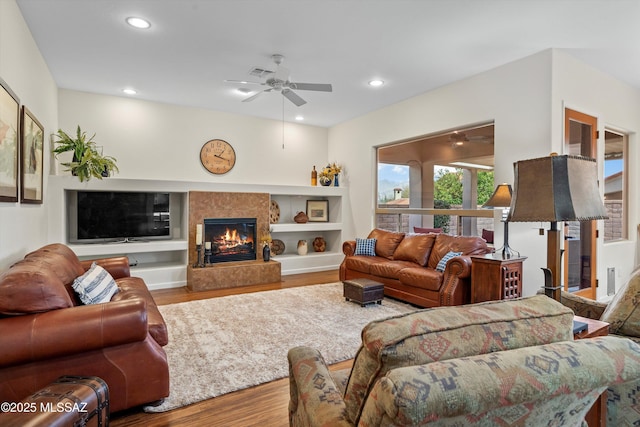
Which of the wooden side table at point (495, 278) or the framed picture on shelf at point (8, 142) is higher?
the framed picture on shelf at point (8, 142)

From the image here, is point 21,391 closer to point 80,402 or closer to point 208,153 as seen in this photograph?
point 80,402

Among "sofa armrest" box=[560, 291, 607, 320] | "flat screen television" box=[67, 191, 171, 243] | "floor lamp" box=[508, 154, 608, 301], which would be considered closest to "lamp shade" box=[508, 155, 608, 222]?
"floor lamp" box=[508, 154, 608, 301]

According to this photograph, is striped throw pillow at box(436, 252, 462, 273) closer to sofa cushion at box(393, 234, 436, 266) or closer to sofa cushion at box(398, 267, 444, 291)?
sofa cushion at box(398, 267, 444, 291)

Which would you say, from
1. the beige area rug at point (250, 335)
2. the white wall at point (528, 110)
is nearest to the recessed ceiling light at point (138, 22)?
the beige area rug at point (250, 335)

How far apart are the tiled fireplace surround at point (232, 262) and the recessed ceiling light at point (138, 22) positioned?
2.62 m

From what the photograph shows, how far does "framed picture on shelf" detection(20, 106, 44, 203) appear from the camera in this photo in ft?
9.98

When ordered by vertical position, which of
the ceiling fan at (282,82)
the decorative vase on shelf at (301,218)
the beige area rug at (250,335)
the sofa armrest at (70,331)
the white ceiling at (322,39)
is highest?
the white ceiling at (322,39)

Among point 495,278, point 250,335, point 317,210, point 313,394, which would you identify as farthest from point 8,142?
point 317,210

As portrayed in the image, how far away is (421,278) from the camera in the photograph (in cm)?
411

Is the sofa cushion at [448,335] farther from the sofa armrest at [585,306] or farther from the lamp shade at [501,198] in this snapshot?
the lamp shade at [501,198]

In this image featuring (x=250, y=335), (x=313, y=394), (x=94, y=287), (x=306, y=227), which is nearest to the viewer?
(x=313, y=394)

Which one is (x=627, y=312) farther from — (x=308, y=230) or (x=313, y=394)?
(x=308, y=230)

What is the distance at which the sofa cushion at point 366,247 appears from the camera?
539cm

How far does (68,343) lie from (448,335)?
1956 mm
